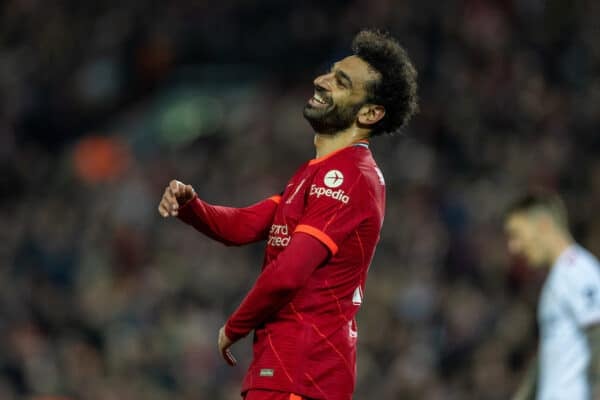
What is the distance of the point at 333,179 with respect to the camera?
166 inches

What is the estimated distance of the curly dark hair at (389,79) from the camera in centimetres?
442

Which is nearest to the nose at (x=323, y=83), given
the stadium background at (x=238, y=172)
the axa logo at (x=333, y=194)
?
the axa logo at (x=333, y=194)

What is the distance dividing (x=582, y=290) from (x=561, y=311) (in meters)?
0.17

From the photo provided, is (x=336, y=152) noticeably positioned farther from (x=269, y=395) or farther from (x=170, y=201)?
(x=269, y=395)

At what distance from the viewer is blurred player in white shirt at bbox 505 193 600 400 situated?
19.6 ft

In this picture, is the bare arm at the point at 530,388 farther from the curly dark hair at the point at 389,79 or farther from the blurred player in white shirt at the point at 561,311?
the curly dark hair at the point at 389,79

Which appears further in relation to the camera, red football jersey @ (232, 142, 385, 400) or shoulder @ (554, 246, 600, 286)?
shoulder @ (554, 246, 600, 286)

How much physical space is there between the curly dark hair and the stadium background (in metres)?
5.04

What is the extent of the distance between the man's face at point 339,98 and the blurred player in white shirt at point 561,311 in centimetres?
225

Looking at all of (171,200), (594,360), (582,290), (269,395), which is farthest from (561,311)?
(171,200)

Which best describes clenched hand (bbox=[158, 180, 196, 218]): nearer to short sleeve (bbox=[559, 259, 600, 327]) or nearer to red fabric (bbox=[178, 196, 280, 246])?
red fabric (bbox=[178, 196, 280, 246])

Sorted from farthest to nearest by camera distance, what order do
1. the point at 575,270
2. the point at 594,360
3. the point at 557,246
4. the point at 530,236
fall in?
1. the point at 530,236
2. the point at 557,246
3. the point at 575,270
4. the point at 594,360

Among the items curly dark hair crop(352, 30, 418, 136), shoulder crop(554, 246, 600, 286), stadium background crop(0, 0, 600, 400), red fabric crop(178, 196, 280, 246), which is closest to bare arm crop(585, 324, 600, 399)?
shoulder crop(554, 246, 600, 286)

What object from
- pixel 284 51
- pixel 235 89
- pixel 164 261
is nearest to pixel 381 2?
pixel 284 51
